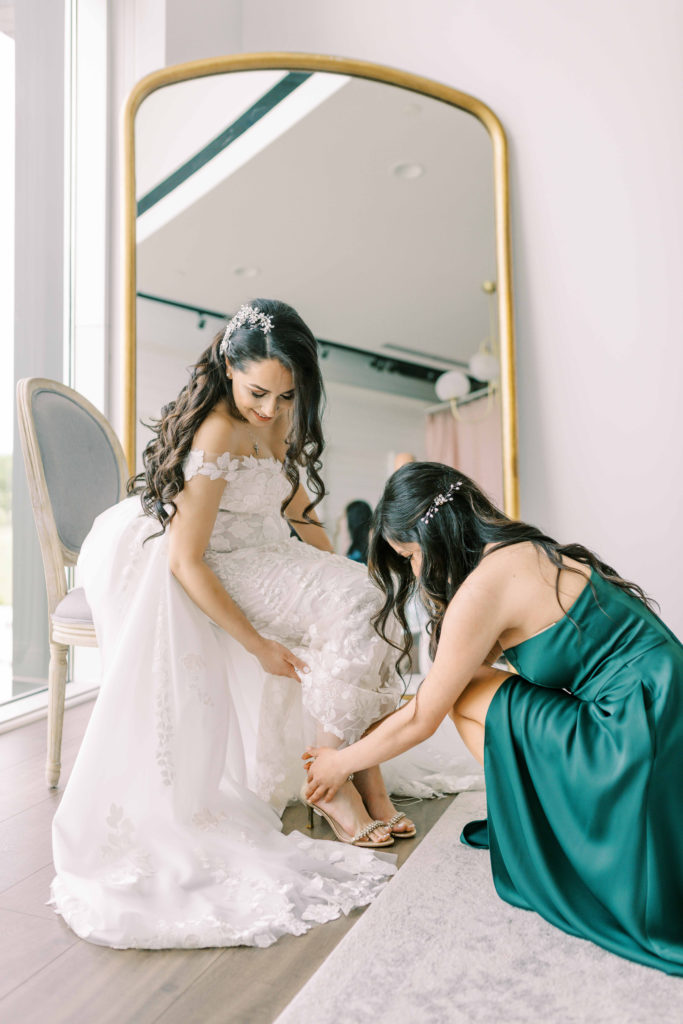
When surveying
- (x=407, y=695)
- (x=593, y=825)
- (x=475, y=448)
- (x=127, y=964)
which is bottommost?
(x=407, y=695)

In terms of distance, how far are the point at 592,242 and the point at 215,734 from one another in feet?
7.31

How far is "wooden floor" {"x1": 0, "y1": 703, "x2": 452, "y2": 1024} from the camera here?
1104 millimetres

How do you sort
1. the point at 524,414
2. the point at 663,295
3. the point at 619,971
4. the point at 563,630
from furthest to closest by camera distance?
the point at 524,414 < the point at 663,295 < the point at 563,630 < the point at 619,971

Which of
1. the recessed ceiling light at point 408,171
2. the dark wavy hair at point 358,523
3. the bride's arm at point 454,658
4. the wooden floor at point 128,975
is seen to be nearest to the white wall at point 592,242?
the recessed ceiling light at point 408,171

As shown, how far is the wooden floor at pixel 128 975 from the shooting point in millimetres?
1104

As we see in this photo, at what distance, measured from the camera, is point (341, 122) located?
297 centimetres

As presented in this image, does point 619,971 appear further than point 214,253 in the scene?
No

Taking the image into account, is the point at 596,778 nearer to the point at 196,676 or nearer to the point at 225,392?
the point at 196,676

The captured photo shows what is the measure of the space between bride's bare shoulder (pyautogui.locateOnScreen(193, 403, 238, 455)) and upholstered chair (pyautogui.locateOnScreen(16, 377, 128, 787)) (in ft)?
1.87

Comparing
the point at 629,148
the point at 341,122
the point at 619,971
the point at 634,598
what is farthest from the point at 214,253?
the point at 619,971

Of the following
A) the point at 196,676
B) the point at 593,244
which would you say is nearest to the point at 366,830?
the point at 196,676

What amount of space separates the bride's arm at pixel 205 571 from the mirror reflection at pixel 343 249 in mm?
1181

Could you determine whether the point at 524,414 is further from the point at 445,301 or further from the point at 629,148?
the point at 629,148

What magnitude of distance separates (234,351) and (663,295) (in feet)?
5.72
